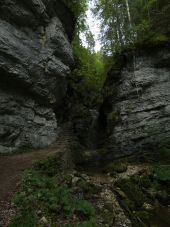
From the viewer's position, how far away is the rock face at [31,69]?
14.6 metres

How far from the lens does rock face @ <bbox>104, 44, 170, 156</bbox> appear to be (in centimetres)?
1742

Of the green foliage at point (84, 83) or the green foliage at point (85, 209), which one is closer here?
the green foliage at point (85, 209)

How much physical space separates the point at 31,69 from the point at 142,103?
355 inches

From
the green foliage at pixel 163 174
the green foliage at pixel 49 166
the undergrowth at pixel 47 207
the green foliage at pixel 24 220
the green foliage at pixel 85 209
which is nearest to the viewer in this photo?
the green foliage at pixel 24 220

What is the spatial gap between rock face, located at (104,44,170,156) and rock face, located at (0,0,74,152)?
16.6ft

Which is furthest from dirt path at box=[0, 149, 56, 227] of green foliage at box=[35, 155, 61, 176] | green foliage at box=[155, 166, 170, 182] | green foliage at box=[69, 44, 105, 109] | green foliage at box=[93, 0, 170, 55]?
green foliage at box=[93, 0, 170, 55]

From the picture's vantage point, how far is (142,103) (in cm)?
1847

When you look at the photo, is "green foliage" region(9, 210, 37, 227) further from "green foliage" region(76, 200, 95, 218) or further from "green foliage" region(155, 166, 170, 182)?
"green foliage" region(155, 166, 170, 182)

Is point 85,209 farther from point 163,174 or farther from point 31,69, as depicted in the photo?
point 31,69

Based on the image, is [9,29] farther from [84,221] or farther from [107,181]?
[84,221]

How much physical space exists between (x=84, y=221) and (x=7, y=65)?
10466mm

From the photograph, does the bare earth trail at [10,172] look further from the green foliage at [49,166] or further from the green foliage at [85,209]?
the green foliage at [85,209]

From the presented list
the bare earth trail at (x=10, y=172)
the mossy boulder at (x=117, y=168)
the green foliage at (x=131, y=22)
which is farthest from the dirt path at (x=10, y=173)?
the green foliage at (x=131, y=22)

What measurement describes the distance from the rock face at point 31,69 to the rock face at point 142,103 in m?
5.07
